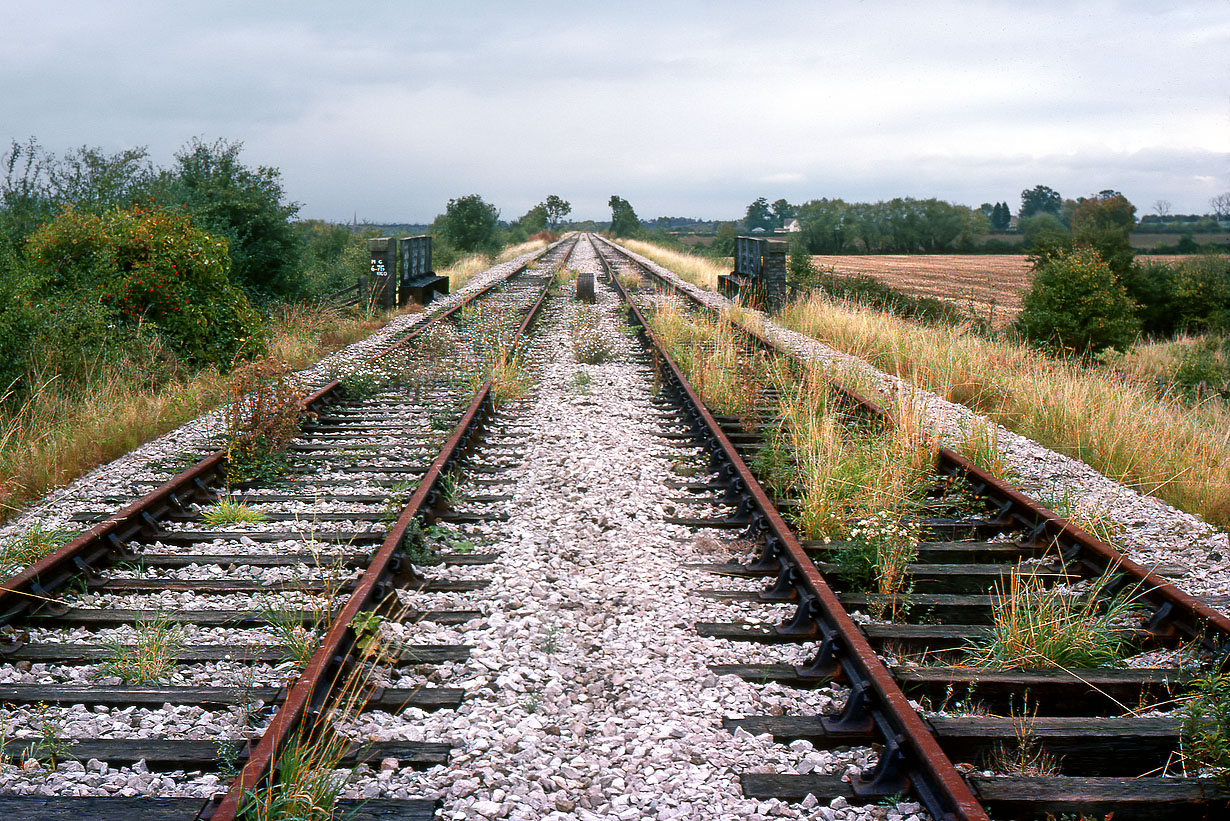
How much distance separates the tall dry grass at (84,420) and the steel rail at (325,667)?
275 centimetres

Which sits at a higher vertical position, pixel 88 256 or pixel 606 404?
pixel 88 256

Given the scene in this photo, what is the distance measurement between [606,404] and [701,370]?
1261mm

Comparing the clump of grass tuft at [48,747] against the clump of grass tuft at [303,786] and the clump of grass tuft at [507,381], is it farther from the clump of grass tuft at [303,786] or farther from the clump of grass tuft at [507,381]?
the clump of grass tuft at [507,381]

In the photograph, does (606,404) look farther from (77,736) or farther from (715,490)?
(77,736)

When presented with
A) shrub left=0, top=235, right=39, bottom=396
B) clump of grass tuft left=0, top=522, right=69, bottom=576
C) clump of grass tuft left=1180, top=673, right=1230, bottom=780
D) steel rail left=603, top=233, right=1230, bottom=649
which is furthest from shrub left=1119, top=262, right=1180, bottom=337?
clump of grass tuft left=0, top=522, right=69, bottom=576

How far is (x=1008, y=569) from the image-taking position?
4.66m

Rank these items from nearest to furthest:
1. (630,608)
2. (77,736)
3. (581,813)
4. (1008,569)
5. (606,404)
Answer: (581,813) → (77,736) → (630,608) → (1008,569) → (606,404)

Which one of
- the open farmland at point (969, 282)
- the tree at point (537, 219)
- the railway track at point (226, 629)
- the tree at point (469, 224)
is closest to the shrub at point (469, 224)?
the tree at point (469, 224)

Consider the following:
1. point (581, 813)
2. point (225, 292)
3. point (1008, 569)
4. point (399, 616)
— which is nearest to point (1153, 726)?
point (1008, 569)

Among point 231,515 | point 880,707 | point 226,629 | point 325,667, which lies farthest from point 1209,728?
point 231,515

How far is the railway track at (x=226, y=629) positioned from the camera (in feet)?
9.61

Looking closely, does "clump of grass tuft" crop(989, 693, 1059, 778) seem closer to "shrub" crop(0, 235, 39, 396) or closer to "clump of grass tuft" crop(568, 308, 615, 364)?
"shrub" crop(0, 235, 39, 396)

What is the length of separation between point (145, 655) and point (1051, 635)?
12.9ft

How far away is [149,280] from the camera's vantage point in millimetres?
10000
